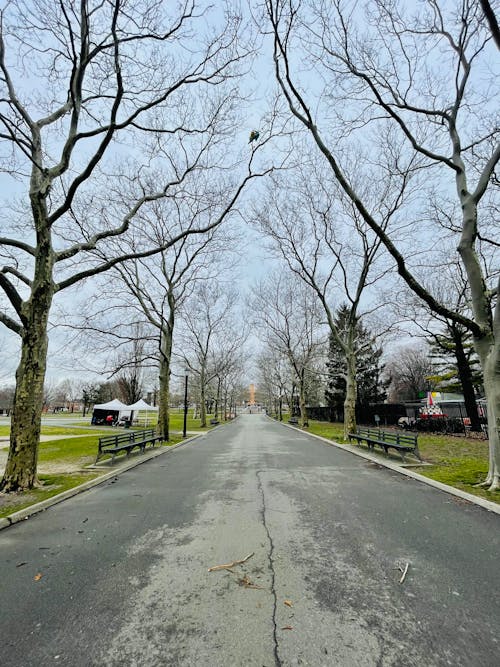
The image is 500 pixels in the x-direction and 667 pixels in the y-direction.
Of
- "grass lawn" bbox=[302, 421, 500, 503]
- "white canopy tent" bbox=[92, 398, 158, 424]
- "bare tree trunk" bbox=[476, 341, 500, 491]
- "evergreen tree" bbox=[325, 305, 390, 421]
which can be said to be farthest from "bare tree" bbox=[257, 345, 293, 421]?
"bare tree trunk" bbox=[476, 341, 500, 491]

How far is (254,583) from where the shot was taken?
325 cm

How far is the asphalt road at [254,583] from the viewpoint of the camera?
94.0 inches

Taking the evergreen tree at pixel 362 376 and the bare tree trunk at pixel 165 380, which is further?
the evergreen tree at pixel 362 376

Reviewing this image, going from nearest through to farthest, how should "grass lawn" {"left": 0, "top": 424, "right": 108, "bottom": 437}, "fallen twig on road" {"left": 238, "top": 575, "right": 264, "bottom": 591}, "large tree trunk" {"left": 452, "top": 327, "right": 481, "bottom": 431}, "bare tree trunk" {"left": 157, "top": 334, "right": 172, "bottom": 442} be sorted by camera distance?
"fallen twig on road" {"left": 238, "top": 575, "right": 264, "bottom": 591}
"bare tree trunk" {"left": 157, "top": 334, "right": 172, "bottom": 442}
"large tree trunk" {"left": 452, "top": 327, "right": 481, "bottom": 431}
"grass lawn" {"left": 0, "top": 424, "right": 108, "bottom": 437}

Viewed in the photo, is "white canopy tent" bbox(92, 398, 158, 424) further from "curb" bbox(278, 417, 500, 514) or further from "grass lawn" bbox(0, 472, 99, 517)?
"curb" bbox(278, 417, 500, 514)

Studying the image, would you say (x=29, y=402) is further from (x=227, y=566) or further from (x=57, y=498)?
(x=227, y=566)

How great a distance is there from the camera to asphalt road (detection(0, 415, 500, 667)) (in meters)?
2.39

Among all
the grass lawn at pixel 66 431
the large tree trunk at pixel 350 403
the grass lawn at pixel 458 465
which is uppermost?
the large tree trunk at pixel 350 403

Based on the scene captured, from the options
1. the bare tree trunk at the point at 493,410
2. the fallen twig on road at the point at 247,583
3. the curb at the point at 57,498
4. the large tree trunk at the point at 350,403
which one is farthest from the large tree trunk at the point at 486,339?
the large tree trunk at the point at 350,403

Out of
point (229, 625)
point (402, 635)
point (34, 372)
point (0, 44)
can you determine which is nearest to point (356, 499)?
point (402, 635)

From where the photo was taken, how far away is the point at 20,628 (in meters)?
2.64

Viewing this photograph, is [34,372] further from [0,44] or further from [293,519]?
[0,44]

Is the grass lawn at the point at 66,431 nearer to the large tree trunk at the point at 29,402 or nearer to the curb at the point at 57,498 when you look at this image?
the curb at the point at 57,498

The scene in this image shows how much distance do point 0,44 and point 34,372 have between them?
296 inches
